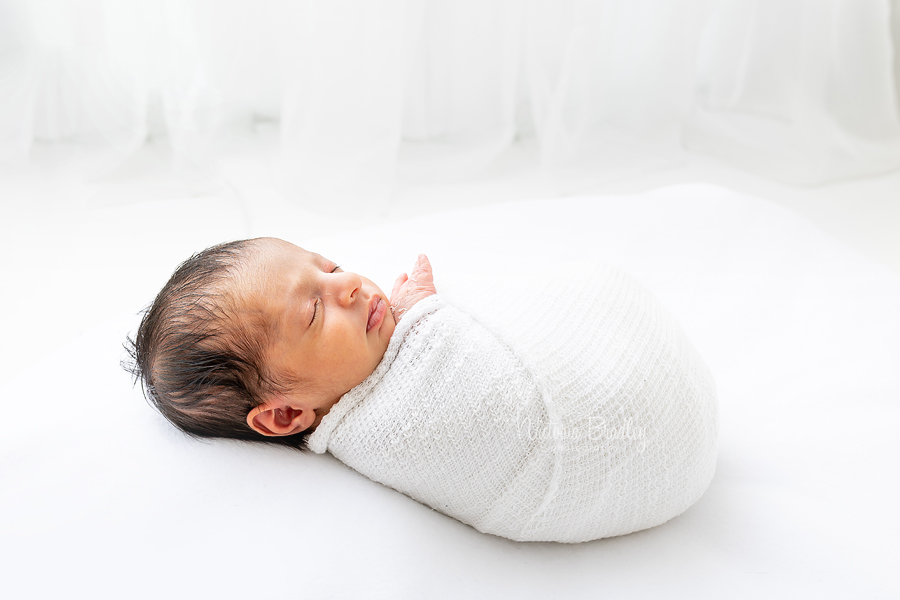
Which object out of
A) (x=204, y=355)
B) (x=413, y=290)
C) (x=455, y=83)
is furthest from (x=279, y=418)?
(x=455, y=83)

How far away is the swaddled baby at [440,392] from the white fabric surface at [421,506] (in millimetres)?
48

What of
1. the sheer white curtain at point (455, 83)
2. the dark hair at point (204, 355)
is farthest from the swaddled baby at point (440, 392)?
the sheer white curtain at point (455, 83)

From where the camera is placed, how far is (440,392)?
0.87 m

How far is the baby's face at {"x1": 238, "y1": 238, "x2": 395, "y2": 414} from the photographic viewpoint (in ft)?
2.81

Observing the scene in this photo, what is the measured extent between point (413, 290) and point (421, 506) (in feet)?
0.96

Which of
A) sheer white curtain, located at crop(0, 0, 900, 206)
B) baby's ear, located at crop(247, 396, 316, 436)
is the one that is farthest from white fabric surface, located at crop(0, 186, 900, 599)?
sheer white curtain, located at crop(0, 0, 900, 206)

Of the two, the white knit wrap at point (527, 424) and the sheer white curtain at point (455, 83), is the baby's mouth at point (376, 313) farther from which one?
the sheer white curtain at point (455, 83)

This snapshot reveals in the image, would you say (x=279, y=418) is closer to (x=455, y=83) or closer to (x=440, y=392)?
(x=440, y=392)

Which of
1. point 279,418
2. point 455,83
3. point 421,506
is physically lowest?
point 421,506

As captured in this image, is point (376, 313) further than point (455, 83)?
No

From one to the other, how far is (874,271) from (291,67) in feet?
5.01

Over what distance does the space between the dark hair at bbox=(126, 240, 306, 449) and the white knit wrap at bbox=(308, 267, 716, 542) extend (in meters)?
0.12

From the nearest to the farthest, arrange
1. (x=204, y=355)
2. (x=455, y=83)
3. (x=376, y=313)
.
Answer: (x=204, y=355)
(x=376, y=313)
(x=455, y=83)

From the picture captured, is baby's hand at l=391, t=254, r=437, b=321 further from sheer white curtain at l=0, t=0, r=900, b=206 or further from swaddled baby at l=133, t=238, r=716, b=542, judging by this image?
sheer white curtain at l=0, t=0, r=900, b=206
